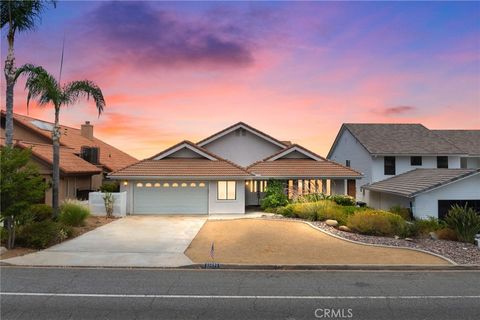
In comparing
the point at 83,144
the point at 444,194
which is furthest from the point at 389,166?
the point at 83,144

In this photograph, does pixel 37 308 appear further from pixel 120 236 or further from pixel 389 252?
pixel 389 252

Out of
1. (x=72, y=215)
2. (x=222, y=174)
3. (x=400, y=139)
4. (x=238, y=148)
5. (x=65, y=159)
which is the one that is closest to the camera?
(x=72, y=215)

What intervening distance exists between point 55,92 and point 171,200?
31.1 ft

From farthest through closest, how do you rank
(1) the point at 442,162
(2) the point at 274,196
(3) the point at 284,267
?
(1) the point at 442,162, (2) the point at 274,196, (3) the point at 284,267

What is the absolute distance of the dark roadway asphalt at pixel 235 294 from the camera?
756cm

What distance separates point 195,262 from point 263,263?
207 cm

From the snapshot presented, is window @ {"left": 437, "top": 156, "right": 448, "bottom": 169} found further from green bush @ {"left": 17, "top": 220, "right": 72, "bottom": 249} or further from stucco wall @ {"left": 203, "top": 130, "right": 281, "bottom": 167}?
green bush @ {"left": 17, "top": 220, "right": 72, "bottom": 249}

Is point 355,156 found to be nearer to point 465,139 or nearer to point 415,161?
point 415,161

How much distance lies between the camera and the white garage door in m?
24.3

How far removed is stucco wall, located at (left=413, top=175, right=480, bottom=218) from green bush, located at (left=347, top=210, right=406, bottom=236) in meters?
5.93

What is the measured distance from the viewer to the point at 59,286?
935 cm

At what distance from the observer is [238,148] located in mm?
30344

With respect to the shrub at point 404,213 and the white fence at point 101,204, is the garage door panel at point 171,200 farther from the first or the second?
the shrub at point 404,213

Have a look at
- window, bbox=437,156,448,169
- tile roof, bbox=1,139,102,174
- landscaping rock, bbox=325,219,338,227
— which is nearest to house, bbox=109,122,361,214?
tile roof, bbox=1,139,102,174
